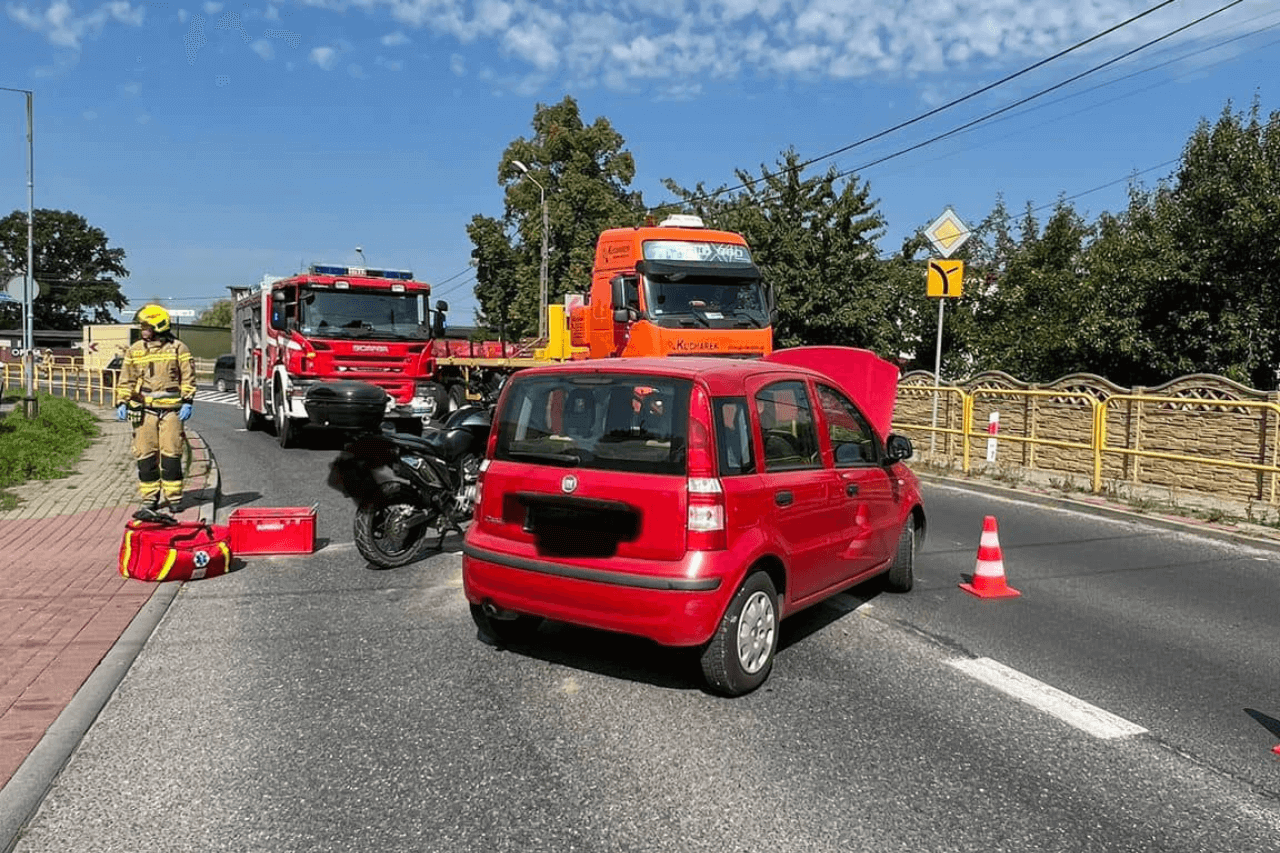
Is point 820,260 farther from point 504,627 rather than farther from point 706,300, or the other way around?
point 504,627

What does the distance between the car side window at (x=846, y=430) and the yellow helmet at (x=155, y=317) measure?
245 inches

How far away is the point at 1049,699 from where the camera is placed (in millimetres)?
5066

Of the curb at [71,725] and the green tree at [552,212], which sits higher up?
the green tree at [552,212]

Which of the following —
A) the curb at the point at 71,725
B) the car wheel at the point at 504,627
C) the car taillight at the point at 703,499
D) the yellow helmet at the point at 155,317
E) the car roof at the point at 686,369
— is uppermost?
the yellow helmet at the point at 155,317

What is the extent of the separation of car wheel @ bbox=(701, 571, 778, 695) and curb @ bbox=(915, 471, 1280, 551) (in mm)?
6787

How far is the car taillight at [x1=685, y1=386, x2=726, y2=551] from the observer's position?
4.83 meters

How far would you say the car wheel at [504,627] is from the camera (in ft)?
19.2

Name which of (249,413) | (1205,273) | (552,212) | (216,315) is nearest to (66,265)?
(216,315)

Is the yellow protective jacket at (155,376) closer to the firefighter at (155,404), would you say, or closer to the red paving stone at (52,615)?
the firefighter at (155,404)

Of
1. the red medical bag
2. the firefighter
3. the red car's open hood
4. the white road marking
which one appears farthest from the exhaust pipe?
the red car's open hood

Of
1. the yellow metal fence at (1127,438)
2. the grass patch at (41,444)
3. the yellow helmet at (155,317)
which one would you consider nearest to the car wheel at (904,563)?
the yellow metal fence at (1127,438)

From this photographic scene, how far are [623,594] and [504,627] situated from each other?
124 centimetres

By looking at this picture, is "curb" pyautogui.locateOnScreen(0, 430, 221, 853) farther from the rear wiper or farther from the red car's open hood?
the red car's open hood

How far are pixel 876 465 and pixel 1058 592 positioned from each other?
A: 2.10 metres
